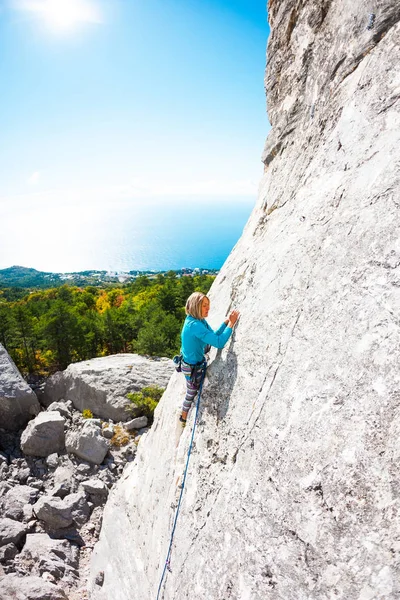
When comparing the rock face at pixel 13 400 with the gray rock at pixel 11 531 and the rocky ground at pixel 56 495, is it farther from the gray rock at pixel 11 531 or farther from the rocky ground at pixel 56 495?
the gray rock at pixel 11 531

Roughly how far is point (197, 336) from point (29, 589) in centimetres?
854

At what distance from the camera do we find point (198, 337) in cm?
A: 570

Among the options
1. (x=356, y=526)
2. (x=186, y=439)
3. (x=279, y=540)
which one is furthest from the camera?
(x=186, y=439)

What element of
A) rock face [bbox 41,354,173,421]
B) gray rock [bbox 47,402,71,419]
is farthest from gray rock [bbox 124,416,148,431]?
gray rock [bbox 47,402,71,419]

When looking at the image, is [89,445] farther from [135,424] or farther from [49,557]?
[49,557]

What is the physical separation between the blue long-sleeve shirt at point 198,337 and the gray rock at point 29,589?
7.69 m

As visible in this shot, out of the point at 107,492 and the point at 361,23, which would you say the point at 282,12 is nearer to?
the point at 361,23

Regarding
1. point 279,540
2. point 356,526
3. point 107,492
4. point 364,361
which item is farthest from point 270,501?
point 107,492

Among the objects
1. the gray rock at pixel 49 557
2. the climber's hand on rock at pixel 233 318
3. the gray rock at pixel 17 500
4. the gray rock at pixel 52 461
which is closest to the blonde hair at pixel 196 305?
the climber's hand on rock at pixel 233 318

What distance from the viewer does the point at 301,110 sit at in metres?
6.53

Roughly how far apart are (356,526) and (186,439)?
4049 mm

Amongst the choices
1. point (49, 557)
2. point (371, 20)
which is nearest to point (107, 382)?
point (49, 557)

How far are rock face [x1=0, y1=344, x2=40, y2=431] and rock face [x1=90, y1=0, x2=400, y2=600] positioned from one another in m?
14.8

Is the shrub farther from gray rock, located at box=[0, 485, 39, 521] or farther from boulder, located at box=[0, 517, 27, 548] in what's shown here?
boulder, located at box=[0, 517, 27, 548]
